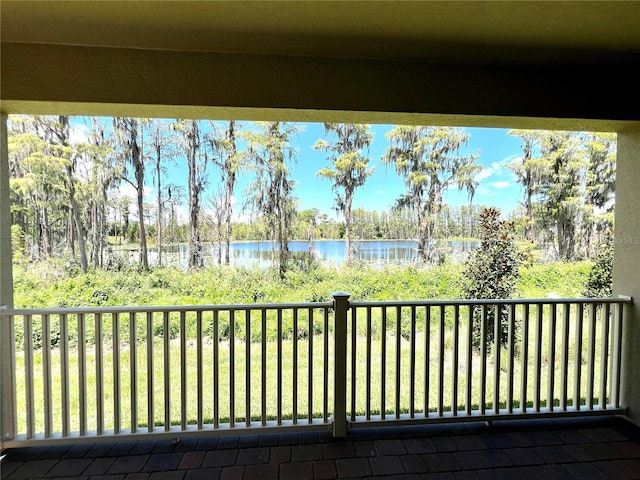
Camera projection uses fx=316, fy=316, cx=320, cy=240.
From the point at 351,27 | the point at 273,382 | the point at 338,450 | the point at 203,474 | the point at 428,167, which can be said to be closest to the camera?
the point at 351,27

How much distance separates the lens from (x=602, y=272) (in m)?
4.18

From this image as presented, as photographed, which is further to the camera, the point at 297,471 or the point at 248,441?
the point at 248,441

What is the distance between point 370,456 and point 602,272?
414 centimetres

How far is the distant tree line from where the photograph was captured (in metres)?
3.90

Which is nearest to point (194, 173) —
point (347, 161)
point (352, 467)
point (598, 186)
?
point (347, 161)

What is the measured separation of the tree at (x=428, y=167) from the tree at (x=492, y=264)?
485 millimetres

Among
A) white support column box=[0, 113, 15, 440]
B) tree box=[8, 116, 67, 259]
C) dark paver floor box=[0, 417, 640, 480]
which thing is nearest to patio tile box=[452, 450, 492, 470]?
dark paver floor box=[0, 417, 640, 480]

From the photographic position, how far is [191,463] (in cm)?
198

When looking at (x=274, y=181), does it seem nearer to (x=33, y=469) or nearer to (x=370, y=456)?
(x=370, y=456)

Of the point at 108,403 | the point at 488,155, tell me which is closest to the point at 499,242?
the point at 488,155

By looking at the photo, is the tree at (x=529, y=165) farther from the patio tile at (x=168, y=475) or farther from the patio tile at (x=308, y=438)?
the patio tile at (x=168, y=475)

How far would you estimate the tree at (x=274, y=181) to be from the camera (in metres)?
4.34

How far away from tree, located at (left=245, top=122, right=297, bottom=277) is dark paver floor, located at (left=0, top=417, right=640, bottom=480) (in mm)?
2495

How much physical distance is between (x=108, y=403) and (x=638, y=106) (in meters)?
5.01
